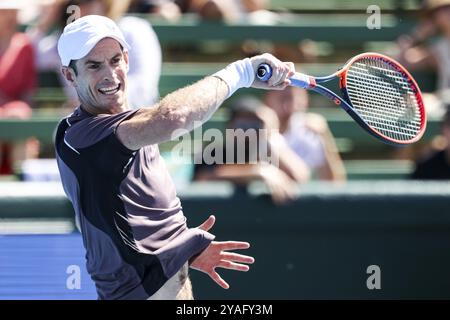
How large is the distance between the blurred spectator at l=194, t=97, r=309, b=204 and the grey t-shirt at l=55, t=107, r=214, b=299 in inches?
62.4

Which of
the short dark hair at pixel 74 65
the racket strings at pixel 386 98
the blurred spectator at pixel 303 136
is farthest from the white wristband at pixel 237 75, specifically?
the blurred spectator at pixel 303 136

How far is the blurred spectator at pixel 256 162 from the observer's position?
549cm

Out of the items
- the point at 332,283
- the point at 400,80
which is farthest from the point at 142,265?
the point at 332,283

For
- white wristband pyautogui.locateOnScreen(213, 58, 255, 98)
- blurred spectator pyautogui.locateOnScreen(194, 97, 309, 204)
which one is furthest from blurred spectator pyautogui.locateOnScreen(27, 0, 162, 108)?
white wristband pyautogui.locateOnScreen(213, 58, 255, 98)

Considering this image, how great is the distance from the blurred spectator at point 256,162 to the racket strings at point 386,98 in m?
0.98

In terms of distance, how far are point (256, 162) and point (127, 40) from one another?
1016 mm

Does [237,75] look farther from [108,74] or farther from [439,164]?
[439,164]

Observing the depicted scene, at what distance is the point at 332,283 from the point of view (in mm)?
5516

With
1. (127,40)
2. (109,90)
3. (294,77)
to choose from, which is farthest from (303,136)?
(109,90)

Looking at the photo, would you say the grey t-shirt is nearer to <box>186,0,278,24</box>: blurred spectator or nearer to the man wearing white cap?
the man wearing white cap

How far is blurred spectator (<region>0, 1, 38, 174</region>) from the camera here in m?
6.35

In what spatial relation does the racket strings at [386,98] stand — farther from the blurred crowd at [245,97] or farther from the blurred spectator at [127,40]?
the blurred spectator at [127,40]
